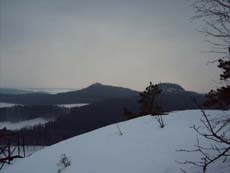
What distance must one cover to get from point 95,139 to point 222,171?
5.66m

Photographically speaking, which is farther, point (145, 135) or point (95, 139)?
point (95, 139)

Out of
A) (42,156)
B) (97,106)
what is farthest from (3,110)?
(42,156)

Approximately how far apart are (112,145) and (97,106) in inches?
3989

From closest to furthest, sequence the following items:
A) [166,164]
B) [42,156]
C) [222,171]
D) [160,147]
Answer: [222,171]
[166,164]
[160,147]
[42,156]

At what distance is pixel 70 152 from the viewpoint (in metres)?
10.2

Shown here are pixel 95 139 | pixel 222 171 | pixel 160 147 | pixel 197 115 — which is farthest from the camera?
pixel 95 139

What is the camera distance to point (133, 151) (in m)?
8.18

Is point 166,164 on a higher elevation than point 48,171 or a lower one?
higher

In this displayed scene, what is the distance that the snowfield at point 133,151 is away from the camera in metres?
6.91

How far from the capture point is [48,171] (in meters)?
9.55

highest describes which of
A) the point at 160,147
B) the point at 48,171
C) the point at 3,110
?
the point at 160,147

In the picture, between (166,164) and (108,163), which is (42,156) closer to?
(108,163)

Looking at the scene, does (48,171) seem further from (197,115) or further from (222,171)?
(222,171)

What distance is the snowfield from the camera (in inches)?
272
